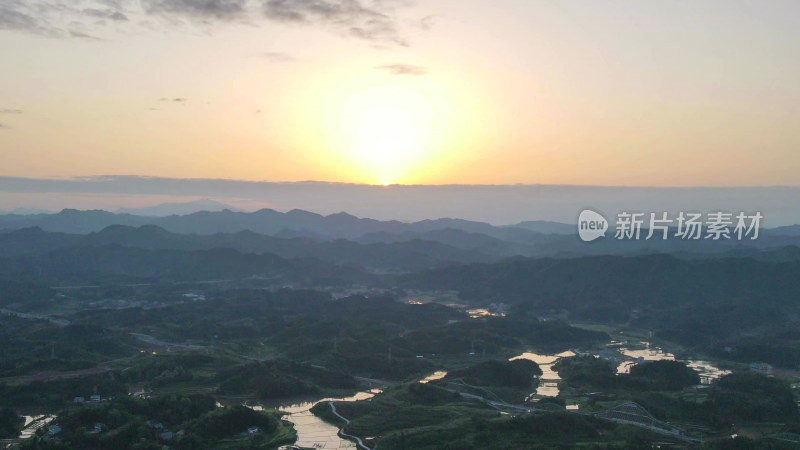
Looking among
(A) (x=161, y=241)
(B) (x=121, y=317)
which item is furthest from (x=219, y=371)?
(A) (x=161, y=241)

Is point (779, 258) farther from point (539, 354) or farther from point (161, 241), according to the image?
point (161, 241)

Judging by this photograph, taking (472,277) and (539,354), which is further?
(472,277)

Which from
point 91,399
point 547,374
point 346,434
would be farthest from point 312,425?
point 547,374

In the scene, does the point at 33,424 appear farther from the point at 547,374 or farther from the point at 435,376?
the point at 547,374

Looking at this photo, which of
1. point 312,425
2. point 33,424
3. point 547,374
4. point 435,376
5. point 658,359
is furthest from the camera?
point 658,359

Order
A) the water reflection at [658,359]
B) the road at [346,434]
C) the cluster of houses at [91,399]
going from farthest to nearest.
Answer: the water reflection at [658,359] → the cluster of houses at [91,399] → the road at [346,434]

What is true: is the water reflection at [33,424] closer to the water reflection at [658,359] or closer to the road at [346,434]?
the road at [346,434]

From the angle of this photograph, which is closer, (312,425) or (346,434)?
(346,434)

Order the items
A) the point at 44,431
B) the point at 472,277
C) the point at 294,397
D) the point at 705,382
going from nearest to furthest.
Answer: the point at 44,431, the point at 294,397, the point at 705,382, the point at 472,277

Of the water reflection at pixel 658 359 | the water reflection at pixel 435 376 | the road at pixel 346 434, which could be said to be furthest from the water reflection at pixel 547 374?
the road at pixel 346 434

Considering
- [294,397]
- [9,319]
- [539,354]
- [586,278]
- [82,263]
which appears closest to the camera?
[294,397]

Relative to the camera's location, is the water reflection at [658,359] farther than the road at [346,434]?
Yes
